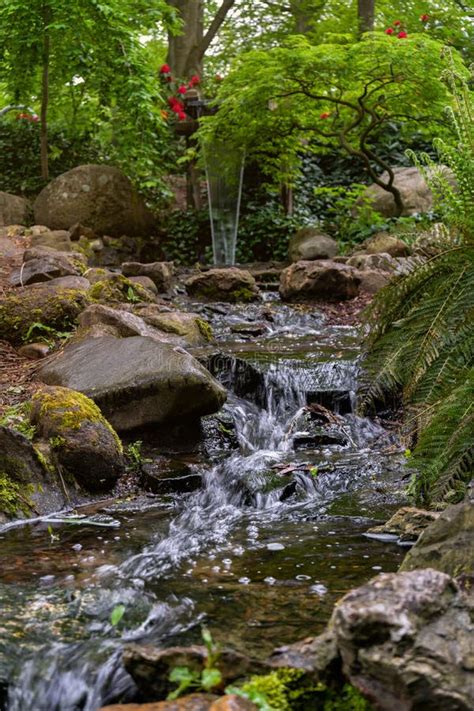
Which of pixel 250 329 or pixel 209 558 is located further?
pixel 250 329

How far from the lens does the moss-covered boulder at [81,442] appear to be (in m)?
4.35

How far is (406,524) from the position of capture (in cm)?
344

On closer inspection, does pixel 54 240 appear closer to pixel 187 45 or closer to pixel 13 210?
pixel 13 210

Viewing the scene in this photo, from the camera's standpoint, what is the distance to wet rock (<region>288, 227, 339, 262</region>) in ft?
39.9

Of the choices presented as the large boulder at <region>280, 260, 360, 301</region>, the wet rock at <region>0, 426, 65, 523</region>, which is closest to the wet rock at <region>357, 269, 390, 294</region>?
the large boulder at <region>280, 260, 360, 301</region>

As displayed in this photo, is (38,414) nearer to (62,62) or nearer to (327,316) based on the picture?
(327,316)

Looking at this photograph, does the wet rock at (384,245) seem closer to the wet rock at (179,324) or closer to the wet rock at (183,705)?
the wet rock at (179,324)

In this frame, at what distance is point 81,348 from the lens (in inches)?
220

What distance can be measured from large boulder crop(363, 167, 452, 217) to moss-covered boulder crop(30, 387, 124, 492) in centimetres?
1049

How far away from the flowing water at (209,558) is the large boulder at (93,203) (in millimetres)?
8156

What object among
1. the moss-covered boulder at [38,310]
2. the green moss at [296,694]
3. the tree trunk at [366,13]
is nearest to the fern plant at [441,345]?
the green moss at [296,694]

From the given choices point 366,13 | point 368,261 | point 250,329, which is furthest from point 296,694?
point 366,13

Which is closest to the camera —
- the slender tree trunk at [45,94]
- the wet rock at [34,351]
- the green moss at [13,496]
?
the green moss at [13,496]

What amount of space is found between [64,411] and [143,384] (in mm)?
637
